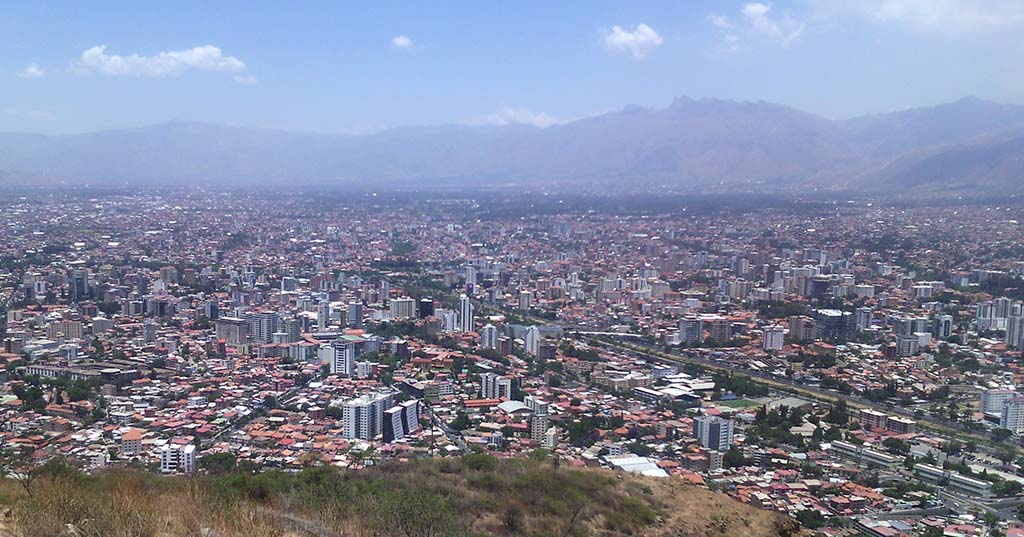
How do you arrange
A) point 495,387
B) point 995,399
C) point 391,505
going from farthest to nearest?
1. point 495,387
2. point 995,399
3. point 391,505

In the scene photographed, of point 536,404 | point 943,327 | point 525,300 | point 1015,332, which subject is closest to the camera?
point 536,404

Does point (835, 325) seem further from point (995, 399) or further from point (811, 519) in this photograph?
point (811, 519)

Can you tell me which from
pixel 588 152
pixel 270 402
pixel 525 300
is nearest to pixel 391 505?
pixel 270 402

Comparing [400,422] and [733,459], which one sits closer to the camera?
[733,459]

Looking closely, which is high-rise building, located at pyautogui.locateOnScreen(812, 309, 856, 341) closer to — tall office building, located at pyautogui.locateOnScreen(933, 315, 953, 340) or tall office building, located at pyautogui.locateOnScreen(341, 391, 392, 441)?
tall office building, located at pyautogui.locateOnScreen(933, 315, 953, 340)

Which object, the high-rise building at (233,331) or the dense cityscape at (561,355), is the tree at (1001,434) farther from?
the high-rise building at (233,331)

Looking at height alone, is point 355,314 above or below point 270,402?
above

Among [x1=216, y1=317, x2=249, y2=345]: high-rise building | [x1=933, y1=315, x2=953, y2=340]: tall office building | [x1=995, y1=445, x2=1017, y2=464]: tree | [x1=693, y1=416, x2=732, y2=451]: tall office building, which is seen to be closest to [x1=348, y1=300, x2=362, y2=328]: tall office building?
[x1=216, y1=317, x2=249, y2=345]: high-rise building
